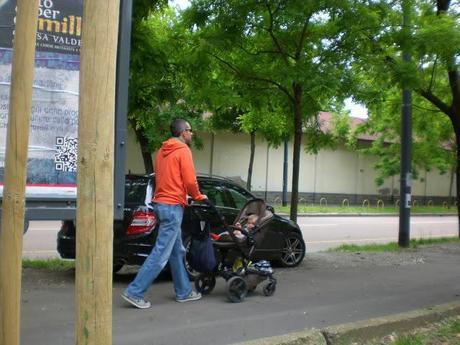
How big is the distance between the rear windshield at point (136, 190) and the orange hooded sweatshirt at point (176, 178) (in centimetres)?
164

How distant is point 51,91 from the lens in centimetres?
642

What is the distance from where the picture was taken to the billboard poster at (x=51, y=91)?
622 centimetres

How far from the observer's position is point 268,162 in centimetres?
3494

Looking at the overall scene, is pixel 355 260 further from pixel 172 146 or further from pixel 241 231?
pixel 172 146

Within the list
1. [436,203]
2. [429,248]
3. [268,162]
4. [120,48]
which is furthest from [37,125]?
[436,203]

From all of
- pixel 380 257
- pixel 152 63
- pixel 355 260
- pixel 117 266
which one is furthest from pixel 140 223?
pixel 380 257

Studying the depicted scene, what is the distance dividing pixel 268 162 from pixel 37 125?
28.8 m

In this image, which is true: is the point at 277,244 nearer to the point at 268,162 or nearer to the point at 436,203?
the point at 268,162

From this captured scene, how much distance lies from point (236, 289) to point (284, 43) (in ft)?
17.0

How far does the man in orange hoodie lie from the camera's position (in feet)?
20.4

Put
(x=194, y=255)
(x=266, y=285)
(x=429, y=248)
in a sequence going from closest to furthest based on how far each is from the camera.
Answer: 1. (x=194, y=255)
2. (x=266, y=285)
3. (x=429, y=248)

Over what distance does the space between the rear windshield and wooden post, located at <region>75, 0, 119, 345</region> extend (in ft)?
17.2

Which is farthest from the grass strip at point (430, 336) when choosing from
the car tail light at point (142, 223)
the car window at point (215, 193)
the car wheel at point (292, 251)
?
the car window at point (215, 193)

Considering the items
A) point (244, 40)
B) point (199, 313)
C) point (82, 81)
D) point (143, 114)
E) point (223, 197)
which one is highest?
point (244, 40)
